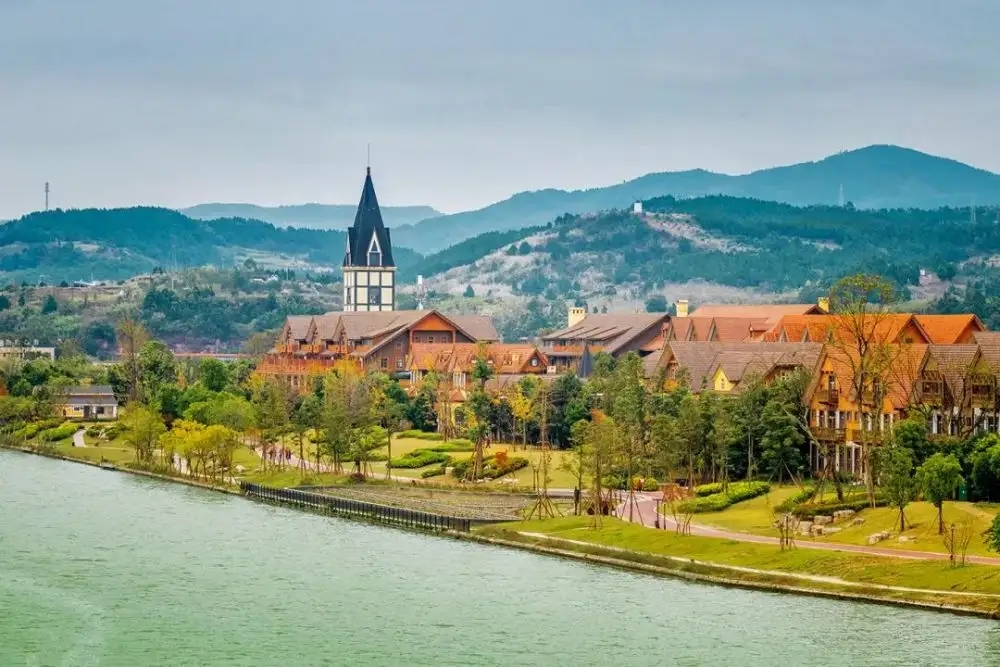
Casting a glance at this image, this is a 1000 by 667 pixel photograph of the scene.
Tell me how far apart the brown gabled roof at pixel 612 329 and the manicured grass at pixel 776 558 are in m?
51.3

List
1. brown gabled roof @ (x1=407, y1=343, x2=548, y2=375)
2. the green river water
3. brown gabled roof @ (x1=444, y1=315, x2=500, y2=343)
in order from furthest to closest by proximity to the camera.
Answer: brown gabled roof @ (x1=444, y1=315, x2=500, y2=343), brown gabled roof @ (x1=407, y1=343, x2=548, y2=375), the green river water

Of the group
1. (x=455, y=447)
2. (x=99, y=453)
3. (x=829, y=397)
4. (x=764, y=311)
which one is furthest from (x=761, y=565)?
(x=764, y=311)

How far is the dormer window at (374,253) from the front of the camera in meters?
185

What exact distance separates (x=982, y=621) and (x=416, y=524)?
27994mm

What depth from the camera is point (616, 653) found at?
167 feet

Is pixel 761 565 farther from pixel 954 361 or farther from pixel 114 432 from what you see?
pixel 114 432

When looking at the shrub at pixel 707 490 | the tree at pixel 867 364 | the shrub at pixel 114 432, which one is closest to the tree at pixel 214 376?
the shrub at pixel 114 432

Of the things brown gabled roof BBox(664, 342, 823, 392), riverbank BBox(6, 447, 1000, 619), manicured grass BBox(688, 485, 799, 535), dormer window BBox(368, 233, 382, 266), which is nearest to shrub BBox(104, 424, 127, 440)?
brown gabled roof BBox(664, 342, 823, 392)

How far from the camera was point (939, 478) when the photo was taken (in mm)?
60938

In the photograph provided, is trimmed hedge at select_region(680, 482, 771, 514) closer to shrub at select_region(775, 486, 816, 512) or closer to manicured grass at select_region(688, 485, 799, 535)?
manicured grass at select_region(688, 485, 799, 535)

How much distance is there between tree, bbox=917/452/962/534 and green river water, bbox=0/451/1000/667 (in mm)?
7158

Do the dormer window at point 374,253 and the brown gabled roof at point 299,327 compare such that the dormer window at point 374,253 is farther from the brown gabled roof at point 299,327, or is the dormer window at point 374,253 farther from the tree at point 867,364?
the tree at point 867,364

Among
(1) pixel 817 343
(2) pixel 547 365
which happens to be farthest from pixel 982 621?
(2) pixel 547 365

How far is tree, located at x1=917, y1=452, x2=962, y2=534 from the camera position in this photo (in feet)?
200
